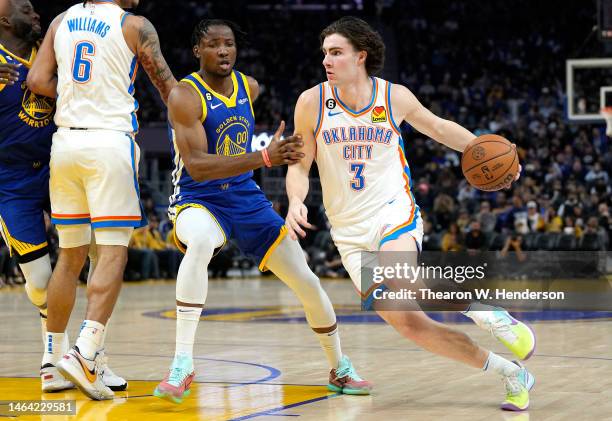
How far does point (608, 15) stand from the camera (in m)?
14.5

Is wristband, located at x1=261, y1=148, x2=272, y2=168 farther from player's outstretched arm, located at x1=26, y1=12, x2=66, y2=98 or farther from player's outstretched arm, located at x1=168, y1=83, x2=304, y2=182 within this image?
player's outstretched arm, located at x1=26, y1=12, x2=66, y2=98

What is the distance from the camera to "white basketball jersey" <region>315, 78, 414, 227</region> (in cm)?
553

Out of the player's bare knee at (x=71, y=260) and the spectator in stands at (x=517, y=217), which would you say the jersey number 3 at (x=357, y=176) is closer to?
the player's bare knee at (x=71, y=260)

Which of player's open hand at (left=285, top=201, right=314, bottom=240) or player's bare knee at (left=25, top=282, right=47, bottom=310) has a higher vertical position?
player's open hand at (left=285, top=201, right=314, bottom=240)

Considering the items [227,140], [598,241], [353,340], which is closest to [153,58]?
[227,140]

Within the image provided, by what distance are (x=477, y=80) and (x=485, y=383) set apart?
76.2ft

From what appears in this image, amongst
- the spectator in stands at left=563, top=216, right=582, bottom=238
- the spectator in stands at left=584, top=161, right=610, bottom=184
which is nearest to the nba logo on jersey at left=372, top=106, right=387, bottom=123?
the spectator in stands at left=563, top=216, right=582, bottom=238

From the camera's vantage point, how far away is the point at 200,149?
552 cm

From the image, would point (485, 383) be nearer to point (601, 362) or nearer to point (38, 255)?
point (601, 362)

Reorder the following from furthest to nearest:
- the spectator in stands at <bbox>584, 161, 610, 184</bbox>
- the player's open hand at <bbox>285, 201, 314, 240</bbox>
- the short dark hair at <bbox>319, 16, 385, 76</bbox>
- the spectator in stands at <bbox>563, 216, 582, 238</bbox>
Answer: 1. the spectator in stands at <bbox>584, 161, 610, 184</bbox>
2. the spectator in stands at <bbox>563, 216, 582, 238</bbox>
3. the short dark hair at <bbox>319, 16, 385, 76</bbox>
4. the player's open hand at <bbox>285, 201, 314, 240</bbox>

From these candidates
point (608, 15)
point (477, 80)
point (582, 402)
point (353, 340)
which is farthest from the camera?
point (477, 80)

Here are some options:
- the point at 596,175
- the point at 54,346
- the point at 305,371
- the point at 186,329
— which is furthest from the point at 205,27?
the point at 596,175

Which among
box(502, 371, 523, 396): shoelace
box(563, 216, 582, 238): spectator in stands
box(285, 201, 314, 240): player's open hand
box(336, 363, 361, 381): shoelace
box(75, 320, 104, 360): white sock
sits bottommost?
box(563, 216, 582, 238): spectator in stands

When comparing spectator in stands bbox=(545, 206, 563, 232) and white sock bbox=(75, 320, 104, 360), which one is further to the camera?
spectator in stands bbox=(545, 206, 563, 232)
